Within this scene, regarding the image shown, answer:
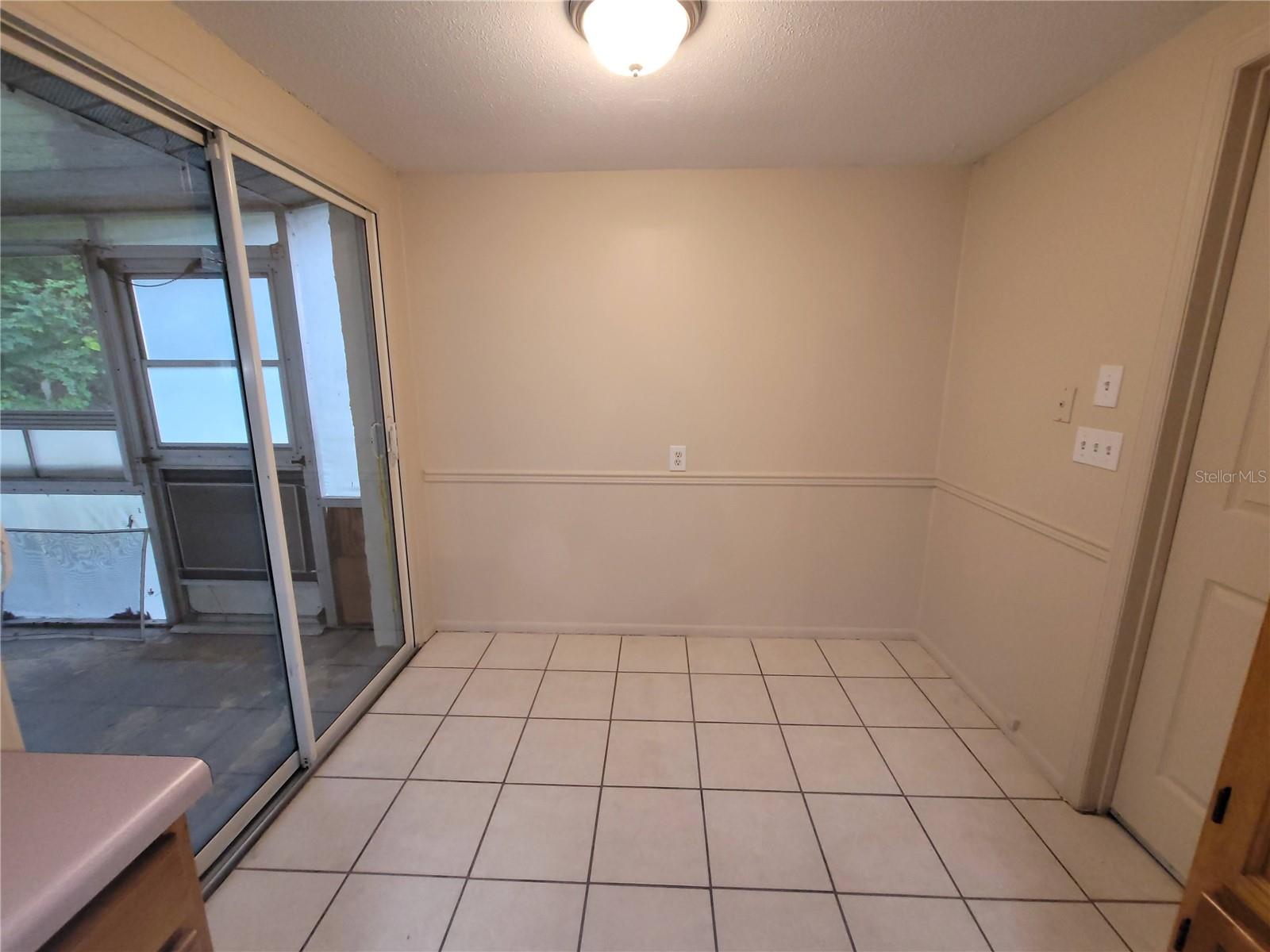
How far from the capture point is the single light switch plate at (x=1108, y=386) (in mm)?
1500

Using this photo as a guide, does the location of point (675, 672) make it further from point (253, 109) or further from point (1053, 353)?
point (253, 109)

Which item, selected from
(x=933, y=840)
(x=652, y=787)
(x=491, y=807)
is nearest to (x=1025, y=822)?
(x=933, y=840)

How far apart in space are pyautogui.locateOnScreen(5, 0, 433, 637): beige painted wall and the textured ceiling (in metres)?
0.06

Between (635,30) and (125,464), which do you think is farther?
(125,464)

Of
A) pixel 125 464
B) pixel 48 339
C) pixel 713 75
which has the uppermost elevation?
pixel 713 75

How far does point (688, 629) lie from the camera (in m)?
2.67

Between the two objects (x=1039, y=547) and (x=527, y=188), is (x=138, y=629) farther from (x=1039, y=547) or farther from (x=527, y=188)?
(x=1039, y=547)

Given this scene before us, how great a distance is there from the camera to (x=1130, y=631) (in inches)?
58.7

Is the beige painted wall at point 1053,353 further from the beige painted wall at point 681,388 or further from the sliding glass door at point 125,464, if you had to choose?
the sliding glass door at point 125,464

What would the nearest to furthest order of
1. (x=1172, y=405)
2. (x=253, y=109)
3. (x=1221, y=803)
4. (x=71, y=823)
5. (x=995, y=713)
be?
(x=71, y=823), (x=1221, y=803), (x=1172, y=405), (x=253, y=109), (x=995, y=713)

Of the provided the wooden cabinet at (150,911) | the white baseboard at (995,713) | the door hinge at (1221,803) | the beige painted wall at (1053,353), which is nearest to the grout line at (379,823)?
the wooden cabinet at (150,911)

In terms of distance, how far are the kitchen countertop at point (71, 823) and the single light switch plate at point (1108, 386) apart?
233 centimetres

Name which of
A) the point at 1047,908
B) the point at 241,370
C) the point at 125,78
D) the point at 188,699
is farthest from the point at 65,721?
the point at 1047,908

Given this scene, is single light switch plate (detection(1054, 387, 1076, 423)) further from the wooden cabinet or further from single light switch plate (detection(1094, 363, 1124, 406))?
the wooden cabinet
